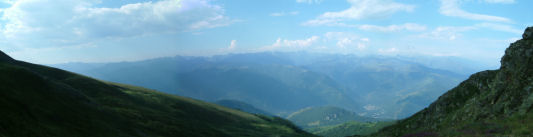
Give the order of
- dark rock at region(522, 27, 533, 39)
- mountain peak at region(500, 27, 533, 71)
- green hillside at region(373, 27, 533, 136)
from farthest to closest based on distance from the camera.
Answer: dark rock at region(522, 27, 533, 39), mountain peak at region(500, 27, 533, 71), green hillside at region(373, 27, 533, 136)

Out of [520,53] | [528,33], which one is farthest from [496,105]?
[528,33]

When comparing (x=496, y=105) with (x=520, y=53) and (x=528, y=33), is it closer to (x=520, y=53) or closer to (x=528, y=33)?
(x=520, y=53)

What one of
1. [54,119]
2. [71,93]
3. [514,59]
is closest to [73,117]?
[54,119]

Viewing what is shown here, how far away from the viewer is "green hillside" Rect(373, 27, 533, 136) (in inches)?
1243

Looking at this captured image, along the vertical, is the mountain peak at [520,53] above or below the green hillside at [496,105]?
above

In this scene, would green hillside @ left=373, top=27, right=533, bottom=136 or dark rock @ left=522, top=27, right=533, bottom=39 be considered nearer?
green hillside @ left=373, top=27, right=533, bottom=136

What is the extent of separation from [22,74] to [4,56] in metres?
76.6

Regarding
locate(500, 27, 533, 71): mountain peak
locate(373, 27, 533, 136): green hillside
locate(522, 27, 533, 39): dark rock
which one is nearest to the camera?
locate(373, 27, 533, 136): green hillside

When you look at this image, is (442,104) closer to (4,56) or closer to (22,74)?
(22,74)

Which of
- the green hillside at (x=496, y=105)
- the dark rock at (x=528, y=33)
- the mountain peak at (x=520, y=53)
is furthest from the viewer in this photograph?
the dark rock at (x=528, y=33)

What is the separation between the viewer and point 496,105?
44500 mm

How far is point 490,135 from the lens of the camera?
88.4ft

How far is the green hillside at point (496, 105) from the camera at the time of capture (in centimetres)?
3156

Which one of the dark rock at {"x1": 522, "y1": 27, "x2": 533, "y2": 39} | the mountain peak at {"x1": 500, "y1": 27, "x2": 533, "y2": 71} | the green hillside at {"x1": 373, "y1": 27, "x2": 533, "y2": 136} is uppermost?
the dark rock at {"x1": 522, "y1": 27, "x2": 533, "y2": 39}
